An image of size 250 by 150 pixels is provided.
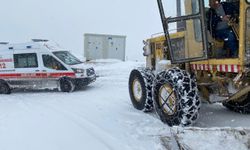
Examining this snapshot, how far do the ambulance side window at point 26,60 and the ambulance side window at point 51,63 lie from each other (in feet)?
1.28

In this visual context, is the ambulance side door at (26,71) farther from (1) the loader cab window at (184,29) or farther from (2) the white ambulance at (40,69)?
(1) the loader cab window at (184,29)

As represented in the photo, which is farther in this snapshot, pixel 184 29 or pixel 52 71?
pixel 52 71

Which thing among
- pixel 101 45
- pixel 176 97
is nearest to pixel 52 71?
pixel 176 97

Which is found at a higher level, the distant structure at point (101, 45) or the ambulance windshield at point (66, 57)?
the distant structure at point (101, 45)

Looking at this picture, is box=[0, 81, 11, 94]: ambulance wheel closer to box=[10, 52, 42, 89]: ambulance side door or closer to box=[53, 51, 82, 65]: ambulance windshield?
box=[10, 52, 42, 89]: ambulance side door

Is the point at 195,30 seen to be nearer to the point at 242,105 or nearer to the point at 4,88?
the point at 242,105

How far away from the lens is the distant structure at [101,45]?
31.1 m

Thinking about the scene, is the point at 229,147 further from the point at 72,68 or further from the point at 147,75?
the point at 72,68

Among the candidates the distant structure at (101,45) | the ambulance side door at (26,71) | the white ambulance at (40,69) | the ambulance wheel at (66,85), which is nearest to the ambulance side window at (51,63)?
the white ambulance at (40,69)

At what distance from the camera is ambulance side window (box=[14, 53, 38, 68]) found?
16.1 m

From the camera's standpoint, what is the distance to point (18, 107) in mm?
11914

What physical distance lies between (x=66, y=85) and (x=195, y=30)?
27.7ft

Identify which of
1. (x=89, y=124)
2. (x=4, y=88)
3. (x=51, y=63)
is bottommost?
(x=89, y=124)

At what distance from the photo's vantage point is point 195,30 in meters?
7.70
